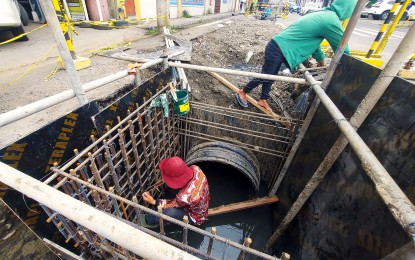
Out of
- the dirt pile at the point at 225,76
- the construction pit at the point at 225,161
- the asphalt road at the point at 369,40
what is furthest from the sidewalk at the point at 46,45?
the asphalt road at the point at 369,40

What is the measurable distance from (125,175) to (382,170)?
278cm

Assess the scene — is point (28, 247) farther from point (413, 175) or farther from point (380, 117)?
point (380, 117)

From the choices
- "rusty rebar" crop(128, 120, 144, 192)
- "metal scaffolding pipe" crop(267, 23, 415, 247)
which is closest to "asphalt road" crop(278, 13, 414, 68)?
"metal scaffolding pipe" crop(267, 23, 415, 247)

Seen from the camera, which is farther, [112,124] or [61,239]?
[112,124]

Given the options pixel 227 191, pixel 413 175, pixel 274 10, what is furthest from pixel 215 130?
pixel 274 10

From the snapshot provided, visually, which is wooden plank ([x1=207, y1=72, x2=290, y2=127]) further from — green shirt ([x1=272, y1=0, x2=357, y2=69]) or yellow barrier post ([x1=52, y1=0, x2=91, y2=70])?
yellow barrier post ([x1=52, y1=0, x2=91, y2=70])

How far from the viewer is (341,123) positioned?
5.19 feet

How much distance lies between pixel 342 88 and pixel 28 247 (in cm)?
302

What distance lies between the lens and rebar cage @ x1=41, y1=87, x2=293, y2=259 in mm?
1627

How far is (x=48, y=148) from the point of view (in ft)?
6.05

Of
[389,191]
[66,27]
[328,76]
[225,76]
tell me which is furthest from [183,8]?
[389,191]

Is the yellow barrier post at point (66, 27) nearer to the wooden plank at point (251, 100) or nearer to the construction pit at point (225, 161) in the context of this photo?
the construction pit at point (225, 161)

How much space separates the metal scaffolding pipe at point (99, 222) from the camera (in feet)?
2.48

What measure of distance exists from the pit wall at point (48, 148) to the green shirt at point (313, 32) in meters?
2.93
